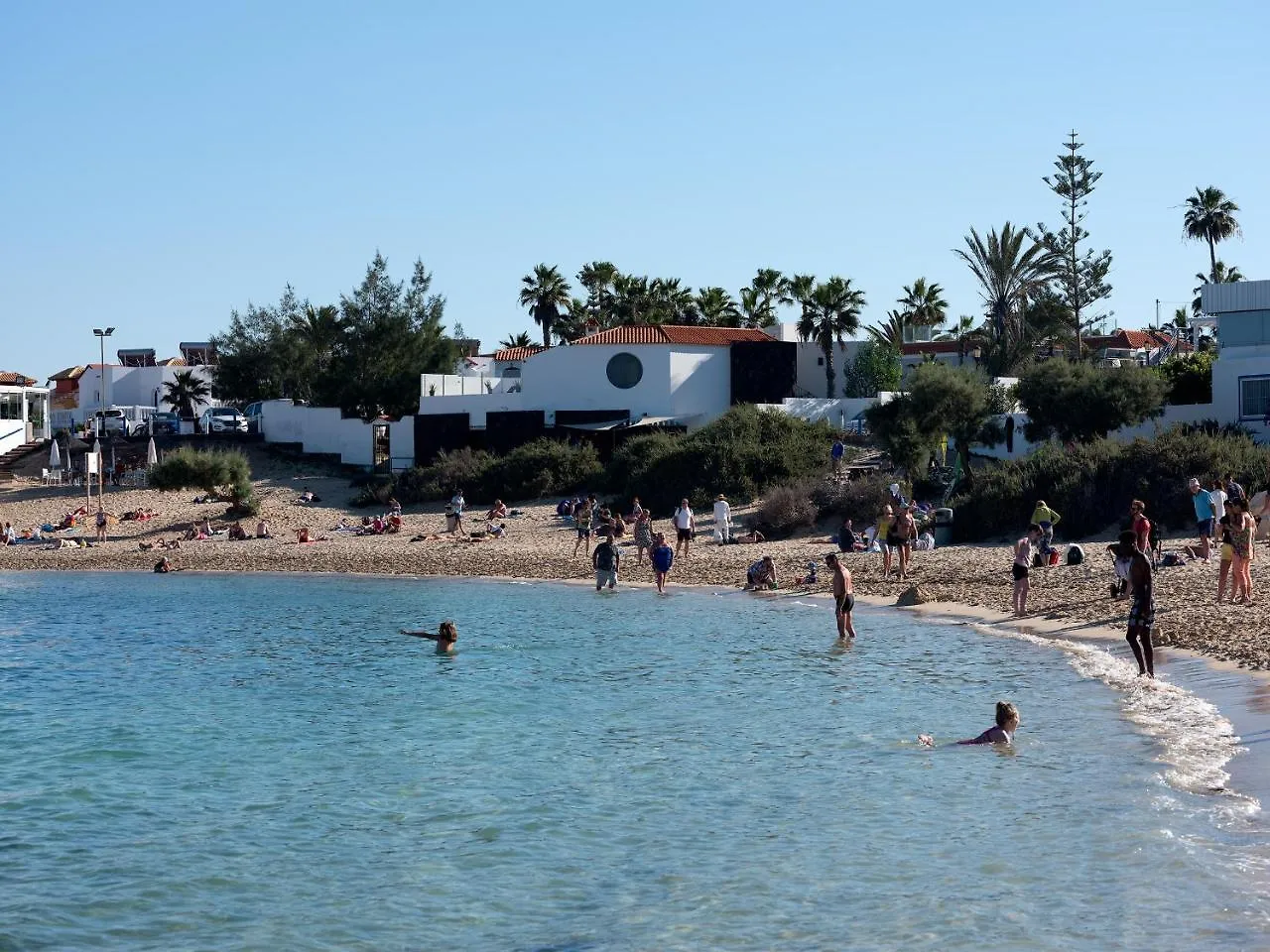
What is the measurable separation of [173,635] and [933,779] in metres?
18.1

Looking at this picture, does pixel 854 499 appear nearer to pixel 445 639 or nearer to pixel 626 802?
pixel 445 639

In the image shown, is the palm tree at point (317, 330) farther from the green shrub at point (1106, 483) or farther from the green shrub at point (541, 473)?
the green shrub at point (1106, 483)

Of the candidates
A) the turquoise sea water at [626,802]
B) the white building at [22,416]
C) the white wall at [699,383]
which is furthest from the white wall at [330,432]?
the turquoise sea water at [626,802]

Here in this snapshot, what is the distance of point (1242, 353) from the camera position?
40625mm

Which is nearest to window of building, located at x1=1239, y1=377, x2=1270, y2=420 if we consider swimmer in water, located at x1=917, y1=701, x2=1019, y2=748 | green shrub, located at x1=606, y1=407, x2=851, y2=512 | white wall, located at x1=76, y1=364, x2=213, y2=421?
green shrub, located at x1=606, y1=407, x2=851, y2=512

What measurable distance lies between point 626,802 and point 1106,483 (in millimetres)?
22251

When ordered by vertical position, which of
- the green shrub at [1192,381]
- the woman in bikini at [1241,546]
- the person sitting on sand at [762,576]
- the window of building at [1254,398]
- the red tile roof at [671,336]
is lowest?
the person sitting on sand at [762,576]

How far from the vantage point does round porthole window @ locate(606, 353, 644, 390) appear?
52.5 meters

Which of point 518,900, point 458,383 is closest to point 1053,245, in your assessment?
point 458,383

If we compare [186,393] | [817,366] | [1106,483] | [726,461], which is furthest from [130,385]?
[1106,483]

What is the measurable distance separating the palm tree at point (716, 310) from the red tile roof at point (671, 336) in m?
14.1

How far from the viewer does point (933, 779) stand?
530 inches

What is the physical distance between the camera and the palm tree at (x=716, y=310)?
69500mm

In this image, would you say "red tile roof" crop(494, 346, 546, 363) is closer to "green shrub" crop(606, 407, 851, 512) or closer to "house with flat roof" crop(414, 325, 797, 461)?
"house with flat roof" crop(414, 325, 797, 461)
